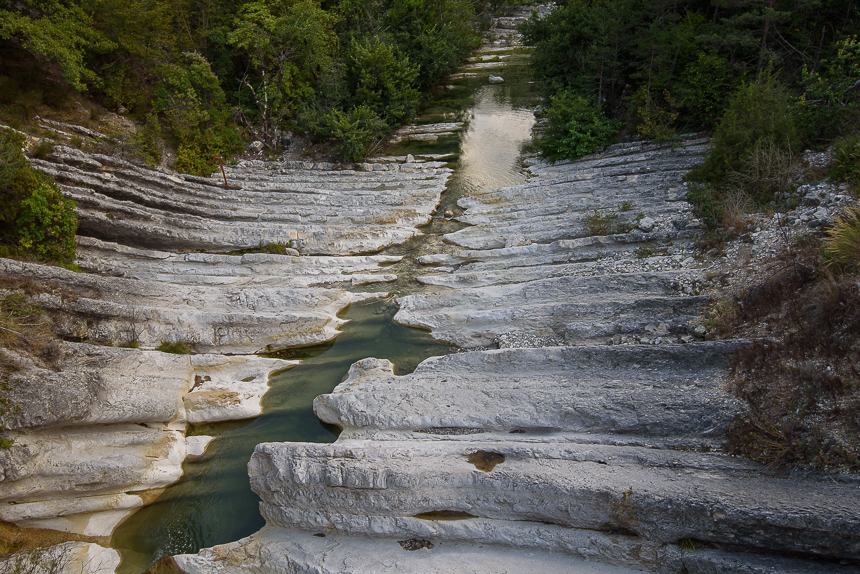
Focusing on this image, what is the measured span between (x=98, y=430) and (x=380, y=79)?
23534mm

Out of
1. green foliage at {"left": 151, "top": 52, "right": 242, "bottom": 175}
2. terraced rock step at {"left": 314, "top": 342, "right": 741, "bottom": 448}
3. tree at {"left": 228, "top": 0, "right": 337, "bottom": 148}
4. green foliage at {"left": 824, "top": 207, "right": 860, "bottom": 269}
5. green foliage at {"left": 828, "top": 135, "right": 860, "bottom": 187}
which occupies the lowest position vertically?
terraced rock step at {"left": 314, "top": 342, "right": 741, "bottom": 448}

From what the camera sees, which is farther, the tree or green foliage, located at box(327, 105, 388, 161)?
green foliage, located at box(327, 105, 388, 161)

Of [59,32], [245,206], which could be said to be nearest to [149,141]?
[59,32]

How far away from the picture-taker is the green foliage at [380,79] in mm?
28000

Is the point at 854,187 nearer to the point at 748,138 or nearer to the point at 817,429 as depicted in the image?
the point at 748,138

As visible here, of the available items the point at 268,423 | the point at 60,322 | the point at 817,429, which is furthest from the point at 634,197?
the point at 60,322

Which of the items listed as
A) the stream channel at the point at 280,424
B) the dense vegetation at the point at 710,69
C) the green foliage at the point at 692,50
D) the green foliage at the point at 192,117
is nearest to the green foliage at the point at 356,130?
the stream channel at the point at 280,424

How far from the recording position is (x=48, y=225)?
47.9 feet

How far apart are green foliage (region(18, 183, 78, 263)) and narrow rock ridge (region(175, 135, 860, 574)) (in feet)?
31.6

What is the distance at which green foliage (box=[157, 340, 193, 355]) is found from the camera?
45.4 feet

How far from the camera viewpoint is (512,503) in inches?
359

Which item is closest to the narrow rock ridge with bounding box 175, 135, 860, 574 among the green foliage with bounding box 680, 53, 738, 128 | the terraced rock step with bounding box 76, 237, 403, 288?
the terraced rock step with bounding box 76, 237, 403, 288

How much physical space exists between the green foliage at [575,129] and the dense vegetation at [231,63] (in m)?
9.16

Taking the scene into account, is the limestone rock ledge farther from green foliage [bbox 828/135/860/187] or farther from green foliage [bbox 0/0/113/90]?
green foliage [bbox 828/135/860/187]
